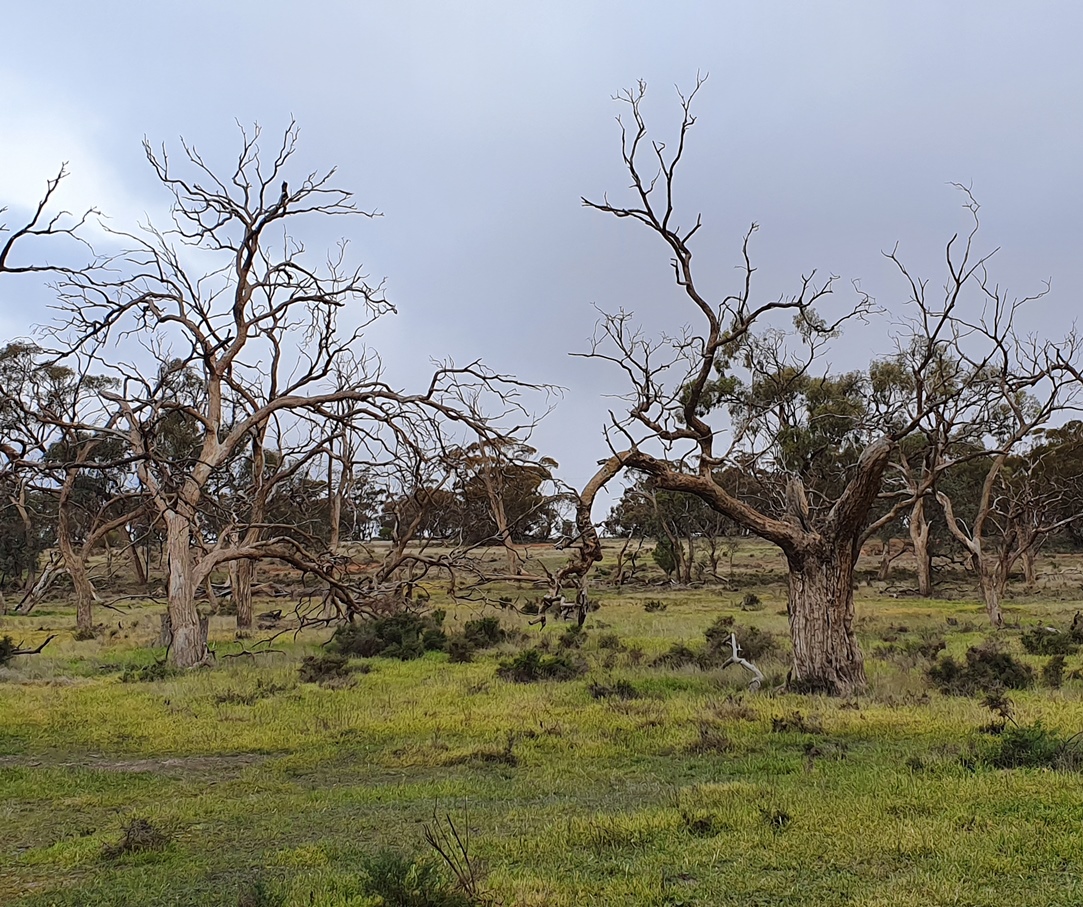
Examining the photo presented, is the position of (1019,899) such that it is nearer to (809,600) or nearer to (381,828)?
(381,828)

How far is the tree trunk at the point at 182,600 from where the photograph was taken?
17.4m

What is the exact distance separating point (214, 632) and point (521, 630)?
917cm

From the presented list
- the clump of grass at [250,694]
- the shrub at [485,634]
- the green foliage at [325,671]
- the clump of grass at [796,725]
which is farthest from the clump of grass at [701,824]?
the shrub at [485,634]

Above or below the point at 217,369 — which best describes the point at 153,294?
above

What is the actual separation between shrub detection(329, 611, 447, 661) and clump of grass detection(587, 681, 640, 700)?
6.72m

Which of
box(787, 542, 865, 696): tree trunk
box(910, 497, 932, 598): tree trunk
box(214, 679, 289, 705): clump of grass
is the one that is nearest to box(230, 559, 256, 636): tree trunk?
Answer: box(214, 679, 289, 705): clump of grass

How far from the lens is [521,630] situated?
24.0 m

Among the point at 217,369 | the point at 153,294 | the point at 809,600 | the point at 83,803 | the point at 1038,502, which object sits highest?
the point at 153,294

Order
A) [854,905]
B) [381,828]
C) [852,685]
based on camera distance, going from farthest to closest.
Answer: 1. [852,685]
2. [381,828]
3. [854,905]

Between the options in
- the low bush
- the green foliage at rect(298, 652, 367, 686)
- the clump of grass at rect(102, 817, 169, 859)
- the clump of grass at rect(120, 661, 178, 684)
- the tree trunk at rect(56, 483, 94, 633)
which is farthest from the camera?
the tree trunk at rect(56, 483, 94, 633)

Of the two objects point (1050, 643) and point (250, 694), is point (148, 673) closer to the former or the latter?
point (250, 694)

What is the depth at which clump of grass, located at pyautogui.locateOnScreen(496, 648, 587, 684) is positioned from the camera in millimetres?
15375

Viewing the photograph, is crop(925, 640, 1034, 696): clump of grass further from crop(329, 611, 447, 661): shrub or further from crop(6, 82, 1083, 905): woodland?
crop(329, 611, 447, 661): shrub

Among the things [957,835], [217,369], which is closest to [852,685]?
[957,835]
